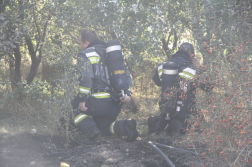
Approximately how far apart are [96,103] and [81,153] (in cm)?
86

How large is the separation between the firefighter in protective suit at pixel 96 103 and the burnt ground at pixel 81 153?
0.62 feet

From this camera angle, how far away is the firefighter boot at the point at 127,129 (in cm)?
366

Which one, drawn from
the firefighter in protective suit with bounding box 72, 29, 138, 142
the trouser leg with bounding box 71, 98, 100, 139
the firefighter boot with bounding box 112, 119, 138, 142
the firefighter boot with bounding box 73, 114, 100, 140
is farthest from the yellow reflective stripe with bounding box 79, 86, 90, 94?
the firefighter boot with bounding box 112, 119, 138, 142

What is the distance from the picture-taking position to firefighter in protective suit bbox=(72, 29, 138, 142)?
3609 millimetres

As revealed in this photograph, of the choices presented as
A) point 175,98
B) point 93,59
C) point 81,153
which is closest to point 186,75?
point 175,98

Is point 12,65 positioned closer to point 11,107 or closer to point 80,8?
point 11,107

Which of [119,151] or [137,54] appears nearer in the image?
[119,151]

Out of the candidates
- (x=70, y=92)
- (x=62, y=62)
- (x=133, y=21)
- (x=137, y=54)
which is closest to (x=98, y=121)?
(x=70, y=92)

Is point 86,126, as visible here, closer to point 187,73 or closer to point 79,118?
point 79,118

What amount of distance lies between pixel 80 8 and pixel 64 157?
11.2ft

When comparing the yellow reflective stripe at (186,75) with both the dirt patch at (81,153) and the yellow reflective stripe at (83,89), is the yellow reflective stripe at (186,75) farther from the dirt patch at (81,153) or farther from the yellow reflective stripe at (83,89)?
the yellow reflective stripe at (83,89)

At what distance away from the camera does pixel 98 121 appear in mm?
4090

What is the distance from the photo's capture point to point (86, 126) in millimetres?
3748

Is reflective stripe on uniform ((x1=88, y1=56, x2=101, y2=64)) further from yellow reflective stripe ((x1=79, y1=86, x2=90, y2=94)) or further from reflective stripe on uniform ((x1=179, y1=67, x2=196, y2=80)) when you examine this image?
reflective stripe on uniform ((x1=179, y1=67, x2=196, y2=80))
